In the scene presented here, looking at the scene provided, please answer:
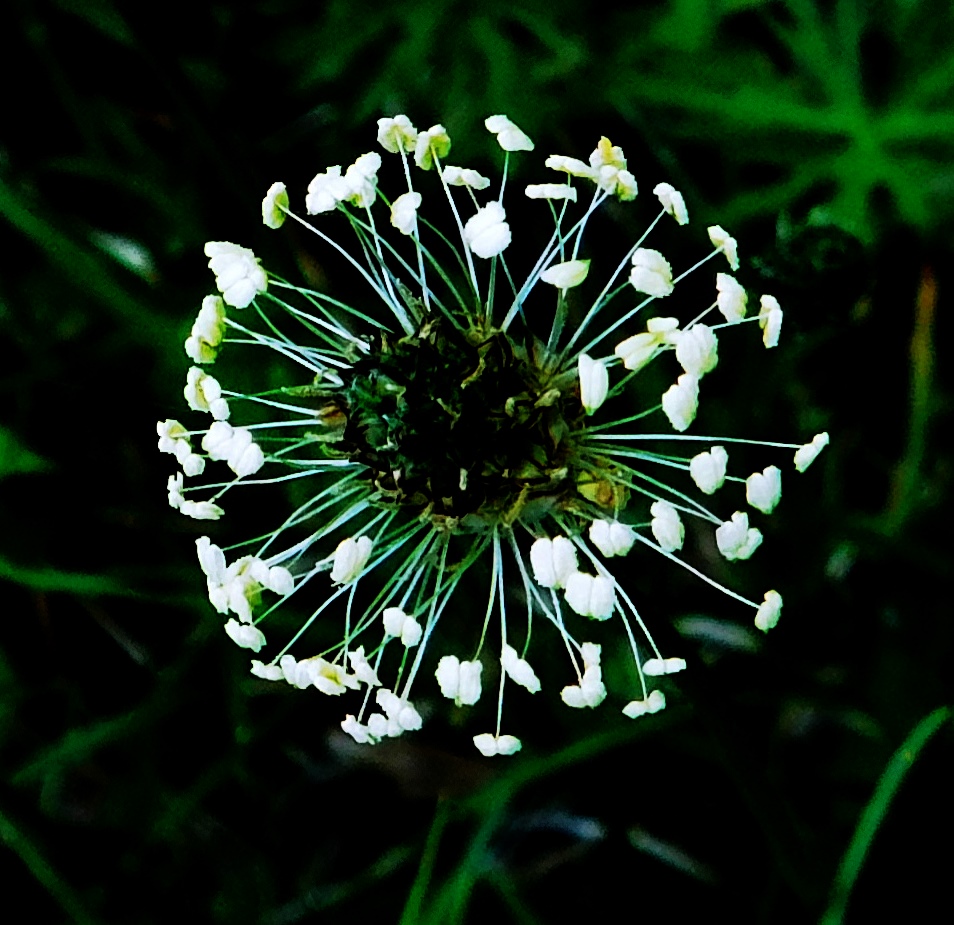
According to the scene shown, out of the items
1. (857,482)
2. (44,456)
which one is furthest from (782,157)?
(44,456)

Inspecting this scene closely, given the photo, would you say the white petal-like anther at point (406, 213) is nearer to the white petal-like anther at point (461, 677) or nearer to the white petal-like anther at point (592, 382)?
the white petal-like anther at point (592, 382)

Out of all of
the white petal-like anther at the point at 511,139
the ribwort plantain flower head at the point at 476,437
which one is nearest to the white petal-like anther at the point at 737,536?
the ribwort plantain flower head at the point at 476,437

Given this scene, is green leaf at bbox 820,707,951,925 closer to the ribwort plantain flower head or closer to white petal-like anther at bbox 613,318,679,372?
the ribwort plantain flower head

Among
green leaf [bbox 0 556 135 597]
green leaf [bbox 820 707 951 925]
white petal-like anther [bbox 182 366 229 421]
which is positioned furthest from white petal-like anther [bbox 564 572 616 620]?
green leaf [bbox 0 556 135 597]

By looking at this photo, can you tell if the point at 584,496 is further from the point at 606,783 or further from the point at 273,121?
the point at 273,121

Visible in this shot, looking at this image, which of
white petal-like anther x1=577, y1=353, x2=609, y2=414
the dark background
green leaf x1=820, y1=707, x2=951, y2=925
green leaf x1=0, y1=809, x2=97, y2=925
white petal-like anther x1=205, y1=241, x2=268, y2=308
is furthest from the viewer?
the dark background

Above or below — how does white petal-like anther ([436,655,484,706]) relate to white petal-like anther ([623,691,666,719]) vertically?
below

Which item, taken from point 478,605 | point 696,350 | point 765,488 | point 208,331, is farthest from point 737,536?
point 478,605
